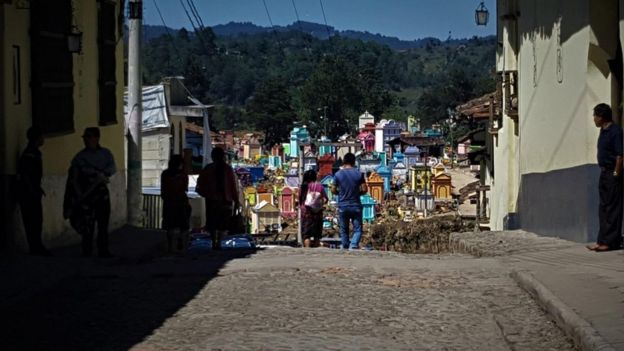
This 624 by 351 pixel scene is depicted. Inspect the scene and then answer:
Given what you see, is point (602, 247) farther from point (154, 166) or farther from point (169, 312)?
point (154, 166)

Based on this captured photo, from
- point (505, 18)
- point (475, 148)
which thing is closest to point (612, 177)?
point (505, 18)

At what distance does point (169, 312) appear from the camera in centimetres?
937

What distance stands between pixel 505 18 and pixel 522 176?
3930mm

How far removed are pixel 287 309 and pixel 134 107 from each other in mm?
11697

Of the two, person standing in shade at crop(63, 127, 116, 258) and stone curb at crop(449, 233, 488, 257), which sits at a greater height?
person standing in shade at crop(63, 127, 116, 258)

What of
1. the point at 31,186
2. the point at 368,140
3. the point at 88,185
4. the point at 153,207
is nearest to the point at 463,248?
the point at 88,185

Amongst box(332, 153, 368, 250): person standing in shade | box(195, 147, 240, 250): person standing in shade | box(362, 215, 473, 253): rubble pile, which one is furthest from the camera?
box(362, 215, 473, 253): rubble pile

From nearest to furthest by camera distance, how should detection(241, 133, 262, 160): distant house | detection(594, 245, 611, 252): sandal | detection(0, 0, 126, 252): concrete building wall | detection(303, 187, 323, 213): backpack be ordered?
detection(594, 245, 611, 252): sandal, detection(0, 0, 126, 252): concrete building wall, detection(303, 187, 323, 213): backpack, detection(241, 133, 262, 160): distant house

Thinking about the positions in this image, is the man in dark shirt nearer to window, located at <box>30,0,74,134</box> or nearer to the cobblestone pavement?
the cobblestone pavement

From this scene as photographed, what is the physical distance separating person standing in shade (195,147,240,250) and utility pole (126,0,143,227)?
4.89m

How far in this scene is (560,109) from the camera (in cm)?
1596

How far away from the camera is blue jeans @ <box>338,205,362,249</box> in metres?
16.4

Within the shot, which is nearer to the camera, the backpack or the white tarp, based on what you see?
the backpack

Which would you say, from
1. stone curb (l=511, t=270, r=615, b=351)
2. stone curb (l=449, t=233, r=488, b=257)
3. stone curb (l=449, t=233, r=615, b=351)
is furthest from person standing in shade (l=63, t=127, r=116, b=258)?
stone curb (l=511, t=270, r=615, b=351)
